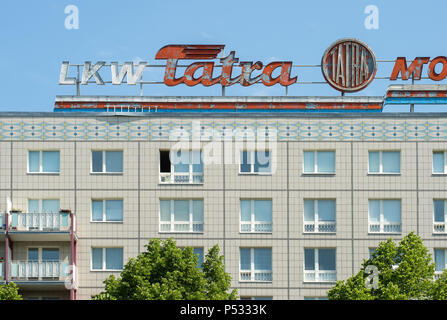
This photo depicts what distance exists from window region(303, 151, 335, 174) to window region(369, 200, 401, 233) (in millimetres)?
3144

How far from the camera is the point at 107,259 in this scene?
52438 mm

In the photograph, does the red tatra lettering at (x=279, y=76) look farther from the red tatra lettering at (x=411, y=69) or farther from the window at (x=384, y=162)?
the window at (x=384, y=162)

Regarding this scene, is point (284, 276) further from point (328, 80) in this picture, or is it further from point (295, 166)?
point (328, 80)

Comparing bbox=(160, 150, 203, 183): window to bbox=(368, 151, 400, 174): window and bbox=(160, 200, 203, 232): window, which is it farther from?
bbox=(368, 151, 400, 174): window

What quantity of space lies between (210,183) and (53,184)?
9037 mm

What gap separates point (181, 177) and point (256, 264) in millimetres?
6632

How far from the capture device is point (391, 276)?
149 ft

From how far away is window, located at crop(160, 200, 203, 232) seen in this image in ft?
173

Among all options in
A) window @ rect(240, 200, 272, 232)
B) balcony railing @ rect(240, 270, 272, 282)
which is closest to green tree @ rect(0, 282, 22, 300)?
balcony railing @ rect(240, 270, 272, 282)

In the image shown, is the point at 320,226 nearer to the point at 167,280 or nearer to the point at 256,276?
the point at 256,276

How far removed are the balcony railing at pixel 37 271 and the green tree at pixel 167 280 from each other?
4249 millimetres
